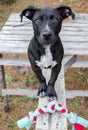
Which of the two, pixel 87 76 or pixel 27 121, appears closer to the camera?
pixel 27 121

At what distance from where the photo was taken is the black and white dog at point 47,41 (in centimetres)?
228

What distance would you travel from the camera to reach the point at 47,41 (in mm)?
2287

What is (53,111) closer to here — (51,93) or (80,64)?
(51,93)

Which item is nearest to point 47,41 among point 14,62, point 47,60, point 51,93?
point 47,60

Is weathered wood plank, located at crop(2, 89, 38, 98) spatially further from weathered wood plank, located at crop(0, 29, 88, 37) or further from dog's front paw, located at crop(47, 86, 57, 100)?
dog's front paw, located at crop(47, 86, 57, 100)

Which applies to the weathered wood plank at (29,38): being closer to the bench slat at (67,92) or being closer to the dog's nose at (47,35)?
the bench slat at (67,92)

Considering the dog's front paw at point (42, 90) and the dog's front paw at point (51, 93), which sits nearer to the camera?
the dog's front paw at point (51, 93)

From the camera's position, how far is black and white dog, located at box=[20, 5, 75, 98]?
228 centimetres

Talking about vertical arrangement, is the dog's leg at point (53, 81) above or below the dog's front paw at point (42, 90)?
above

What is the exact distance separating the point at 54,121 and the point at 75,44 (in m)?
1.36

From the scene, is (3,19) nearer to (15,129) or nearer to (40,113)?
(15,129)

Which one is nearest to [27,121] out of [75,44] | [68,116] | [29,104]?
[68,116]

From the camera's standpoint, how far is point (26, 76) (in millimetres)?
4508

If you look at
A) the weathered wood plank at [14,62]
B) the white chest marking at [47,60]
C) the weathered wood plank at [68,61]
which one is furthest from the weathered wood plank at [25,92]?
the white chest marking at [47,60]
